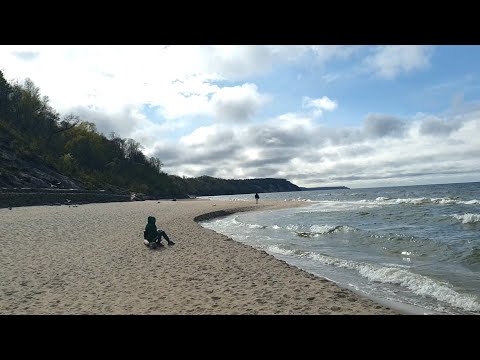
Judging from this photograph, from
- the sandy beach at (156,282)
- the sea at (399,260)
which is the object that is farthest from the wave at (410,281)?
the sandy beach at (156,282)

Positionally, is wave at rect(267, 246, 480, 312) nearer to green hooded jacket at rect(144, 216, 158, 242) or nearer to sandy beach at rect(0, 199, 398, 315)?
sandy beach at rect(0, 199, 398, 315)

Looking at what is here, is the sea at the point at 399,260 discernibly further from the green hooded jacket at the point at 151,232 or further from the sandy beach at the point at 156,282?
the green hooded jacket at the point at 151,232

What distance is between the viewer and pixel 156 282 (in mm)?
8617

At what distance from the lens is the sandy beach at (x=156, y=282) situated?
6.62 meters

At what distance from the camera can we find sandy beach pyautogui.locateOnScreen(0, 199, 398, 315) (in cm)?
662

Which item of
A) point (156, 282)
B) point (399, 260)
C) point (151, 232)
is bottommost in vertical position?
point (399, 260)

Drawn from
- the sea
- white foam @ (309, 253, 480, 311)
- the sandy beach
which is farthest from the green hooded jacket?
white foam @ (309, 253, 480, 311)

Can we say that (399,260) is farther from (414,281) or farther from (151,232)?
(151,232)

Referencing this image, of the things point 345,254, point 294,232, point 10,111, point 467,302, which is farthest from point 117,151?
point 467,302

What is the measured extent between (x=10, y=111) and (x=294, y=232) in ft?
231

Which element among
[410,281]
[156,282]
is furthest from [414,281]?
[156,282]

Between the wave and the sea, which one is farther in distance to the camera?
the sea
